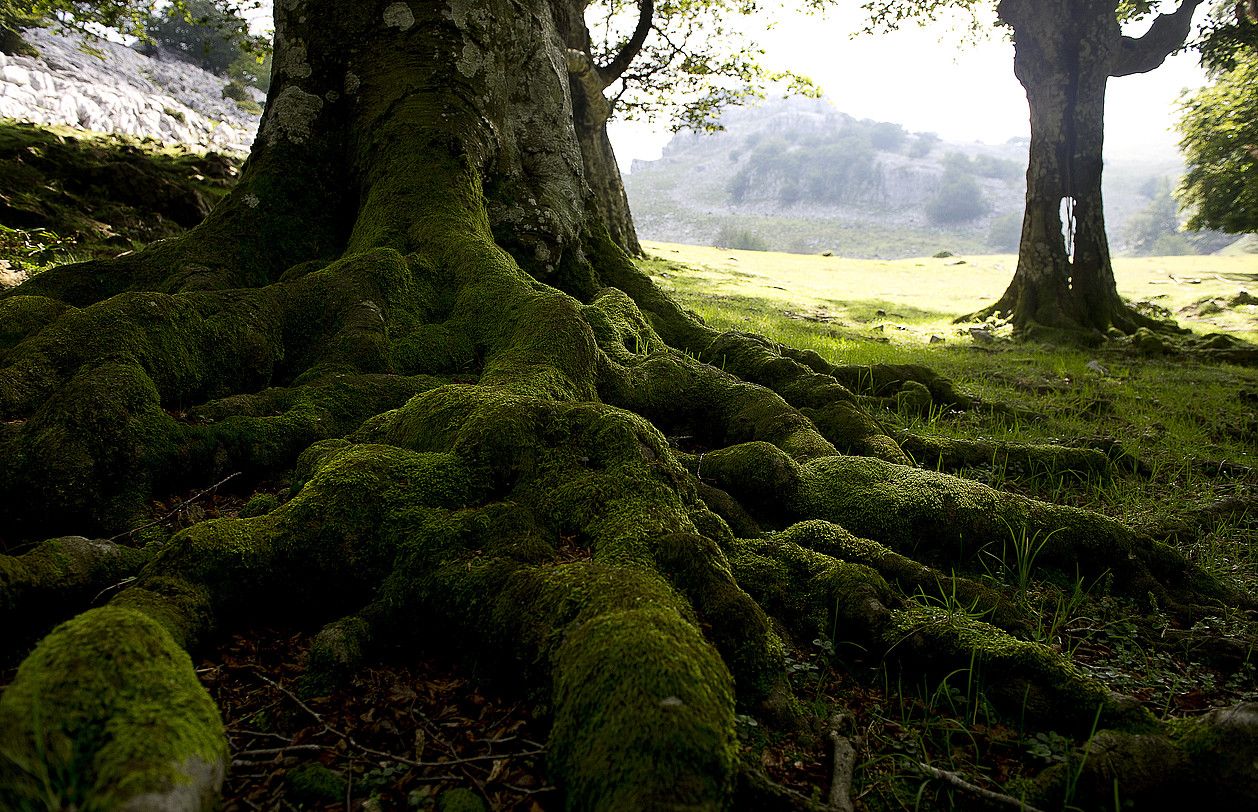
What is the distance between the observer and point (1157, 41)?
1338 cm

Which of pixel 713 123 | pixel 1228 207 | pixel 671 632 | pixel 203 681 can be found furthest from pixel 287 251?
pixel 1228 207

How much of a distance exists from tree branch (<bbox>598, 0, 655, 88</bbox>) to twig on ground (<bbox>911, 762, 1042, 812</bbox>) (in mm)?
19070

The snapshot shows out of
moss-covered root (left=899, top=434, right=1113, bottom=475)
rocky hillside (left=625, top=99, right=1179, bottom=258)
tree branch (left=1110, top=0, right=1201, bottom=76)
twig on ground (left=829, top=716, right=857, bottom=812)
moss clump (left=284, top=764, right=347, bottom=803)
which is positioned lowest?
moss clump (left=284, top=764, right=347, bottom=803)

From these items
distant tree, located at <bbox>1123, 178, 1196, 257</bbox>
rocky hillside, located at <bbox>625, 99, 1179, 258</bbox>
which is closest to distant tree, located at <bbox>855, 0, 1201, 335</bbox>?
rocky hillside, located at <bbox>625, 99, 1179, 258</bbox>

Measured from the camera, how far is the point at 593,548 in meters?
2.64

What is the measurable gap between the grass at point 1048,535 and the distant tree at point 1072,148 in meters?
1.58

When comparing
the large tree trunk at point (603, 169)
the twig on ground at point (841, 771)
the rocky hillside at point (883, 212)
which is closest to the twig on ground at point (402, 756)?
the twig on ground at point (841, 771)

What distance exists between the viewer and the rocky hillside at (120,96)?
29.1 m

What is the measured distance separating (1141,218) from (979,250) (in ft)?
93.7

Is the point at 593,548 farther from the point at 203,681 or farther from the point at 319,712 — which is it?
the point at 203,681

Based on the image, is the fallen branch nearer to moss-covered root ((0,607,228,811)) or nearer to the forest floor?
the forest floor

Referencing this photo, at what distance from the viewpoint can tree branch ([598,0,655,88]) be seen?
18.0m

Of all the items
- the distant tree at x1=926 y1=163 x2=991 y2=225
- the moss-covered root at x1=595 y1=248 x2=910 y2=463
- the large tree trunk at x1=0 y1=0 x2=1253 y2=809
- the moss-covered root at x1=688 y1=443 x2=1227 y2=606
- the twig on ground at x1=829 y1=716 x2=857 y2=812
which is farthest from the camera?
the distant tree at x1=926 y1=163 x2=991 y2=225

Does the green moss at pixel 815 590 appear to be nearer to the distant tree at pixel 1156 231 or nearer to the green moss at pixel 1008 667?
the green moss at pixel 1008 667
